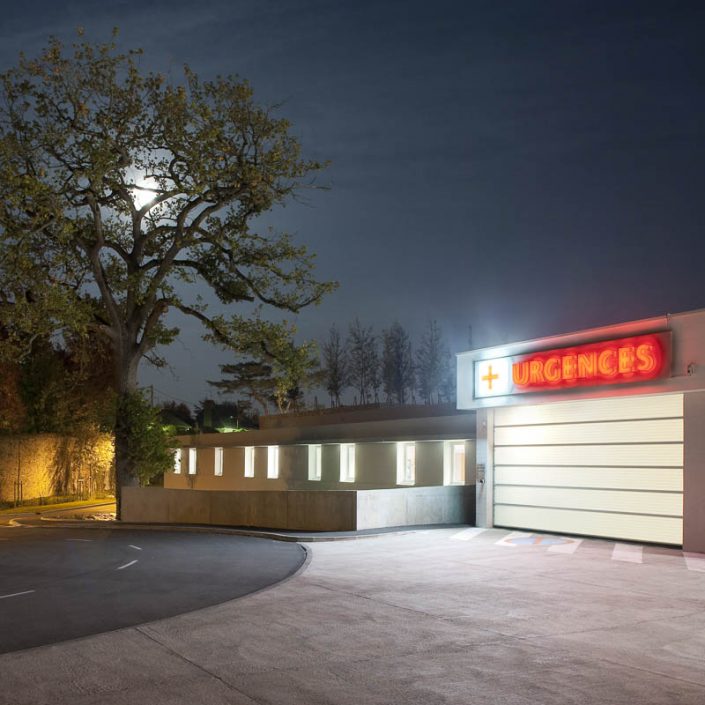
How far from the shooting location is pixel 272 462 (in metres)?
38.7

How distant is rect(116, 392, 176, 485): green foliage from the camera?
28.8 m

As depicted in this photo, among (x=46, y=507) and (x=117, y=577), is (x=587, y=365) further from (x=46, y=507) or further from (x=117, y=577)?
(x=46, y=507)

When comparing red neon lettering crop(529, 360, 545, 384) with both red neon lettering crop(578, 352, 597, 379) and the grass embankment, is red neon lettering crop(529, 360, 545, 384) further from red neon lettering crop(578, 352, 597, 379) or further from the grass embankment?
the grass embankment

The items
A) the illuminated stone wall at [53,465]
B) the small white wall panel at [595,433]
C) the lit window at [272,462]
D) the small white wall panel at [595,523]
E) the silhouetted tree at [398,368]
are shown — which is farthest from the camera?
the silhouetted tree at [398,368]

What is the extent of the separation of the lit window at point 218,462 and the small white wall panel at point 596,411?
24.5 metres

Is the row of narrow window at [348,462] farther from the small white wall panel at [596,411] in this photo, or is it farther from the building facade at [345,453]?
the small white wall panel at [596,411]

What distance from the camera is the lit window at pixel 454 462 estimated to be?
27938 mm

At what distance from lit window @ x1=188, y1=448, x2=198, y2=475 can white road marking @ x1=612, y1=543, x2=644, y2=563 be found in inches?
1261

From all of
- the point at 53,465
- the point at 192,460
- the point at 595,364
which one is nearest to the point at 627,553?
the point at 595,364

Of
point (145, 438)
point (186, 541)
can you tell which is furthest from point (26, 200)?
point (186, 541)

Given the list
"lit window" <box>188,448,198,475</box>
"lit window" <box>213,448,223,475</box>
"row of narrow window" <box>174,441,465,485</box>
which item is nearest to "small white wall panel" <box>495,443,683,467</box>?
"row of narrow window" <box>174,441,465,485</box>

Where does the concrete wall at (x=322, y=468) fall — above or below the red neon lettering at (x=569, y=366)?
below

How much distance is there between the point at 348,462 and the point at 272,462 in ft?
19.8

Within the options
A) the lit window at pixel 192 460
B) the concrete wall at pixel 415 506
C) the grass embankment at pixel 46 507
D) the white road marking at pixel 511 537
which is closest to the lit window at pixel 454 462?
the concrete wall at pixel 415 506
